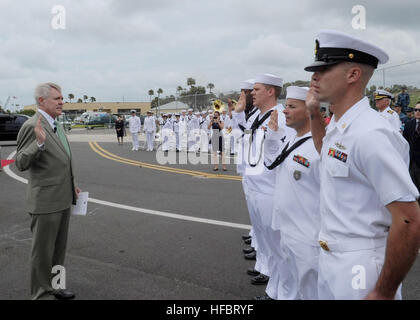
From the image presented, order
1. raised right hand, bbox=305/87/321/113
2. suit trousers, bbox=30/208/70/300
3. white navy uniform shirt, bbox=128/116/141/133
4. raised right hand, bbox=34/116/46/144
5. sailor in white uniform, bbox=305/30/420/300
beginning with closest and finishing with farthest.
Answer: sailor in white uniform, bbox=305/30/420/300
raised right hand, bbox=305/87/321/113
raised right hand, bbox=34/116/46/144
suit trousers, bbox=30/208/70/300
white navy uniform shirt, bbox=128/116/141/133

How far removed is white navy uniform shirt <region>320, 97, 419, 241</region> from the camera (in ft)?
4.95

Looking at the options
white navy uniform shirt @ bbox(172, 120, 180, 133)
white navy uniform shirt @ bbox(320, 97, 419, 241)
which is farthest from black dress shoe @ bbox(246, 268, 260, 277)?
white navy uniform shirt @ bbox(172, 120, 180, 133)

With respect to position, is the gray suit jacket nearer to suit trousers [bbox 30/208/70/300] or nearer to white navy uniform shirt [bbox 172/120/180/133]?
suit trousers [bbox 30/208/70/300]

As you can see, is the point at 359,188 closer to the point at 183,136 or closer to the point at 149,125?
the point at 183,136

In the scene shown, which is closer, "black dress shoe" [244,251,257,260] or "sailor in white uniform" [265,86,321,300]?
"sailor in white uniform" [265,86,321,300]

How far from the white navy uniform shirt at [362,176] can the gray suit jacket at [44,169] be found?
2749 mm

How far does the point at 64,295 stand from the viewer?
11.9 ft

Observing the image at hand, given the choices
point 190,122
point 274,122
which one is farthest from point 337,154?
point 190,122

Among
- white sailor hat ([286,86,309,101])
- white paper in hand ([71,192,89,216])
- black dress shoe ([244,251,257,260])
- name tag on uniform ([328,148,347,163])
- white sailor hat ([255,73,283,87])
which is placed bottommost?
black dress shoe ([244,251,257,260])

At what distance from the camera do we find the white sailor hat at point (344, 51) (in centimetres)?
180

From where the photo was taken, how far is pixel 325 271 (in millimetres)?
1897

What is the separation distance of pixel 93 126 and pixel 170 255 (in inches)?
1877
